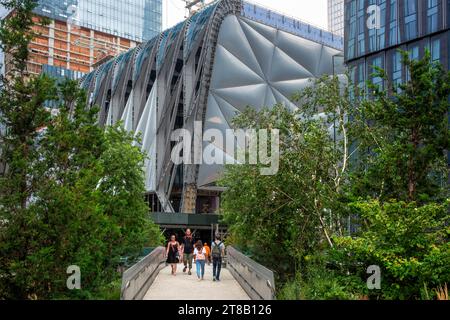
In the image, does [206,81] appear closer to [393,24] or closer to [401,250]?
[393,24]

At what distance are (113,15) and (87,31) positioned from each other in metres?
7.83

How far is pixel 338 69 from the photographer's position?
69.9 metres

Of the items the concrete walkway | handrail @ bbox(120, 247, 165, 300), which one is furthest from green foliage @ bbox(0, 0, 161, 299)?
the concrete walkway

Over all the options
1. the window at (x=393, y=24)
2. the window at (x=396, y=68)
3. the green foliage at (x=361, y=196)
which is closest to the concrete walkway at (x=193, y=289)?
the green foliage at (x=361, y=196)

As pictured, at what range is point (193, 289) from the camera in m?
16.9

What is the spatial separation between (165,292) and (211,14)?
5251 cm

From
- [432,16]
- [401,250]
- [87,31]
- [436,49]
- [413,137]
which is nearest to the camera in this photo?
[401,250]

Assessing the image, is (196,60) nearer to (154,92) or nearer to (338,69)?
(154,92)

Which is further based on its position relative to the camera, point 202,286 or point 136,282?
point 202,286

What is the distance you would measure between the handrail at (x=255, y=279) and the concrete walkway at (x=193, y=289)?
250mm

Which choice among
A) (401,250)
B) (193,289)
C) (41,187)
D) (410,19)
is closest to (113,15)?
(410,19)

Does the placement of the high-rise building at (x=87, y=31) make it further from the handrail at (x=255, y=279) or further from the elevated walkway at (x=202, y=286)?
the handrail at (x=255, y=279)

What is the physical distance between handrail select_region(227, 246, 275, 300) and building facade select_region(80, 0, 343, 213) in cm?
4311

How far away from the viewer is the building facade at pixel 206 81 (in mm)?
64062
